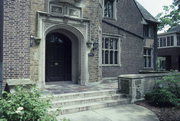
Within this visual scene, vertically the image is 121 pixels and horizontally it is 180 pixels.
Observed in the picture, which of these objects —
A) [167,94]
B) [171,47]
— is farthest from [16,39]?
[171,47]

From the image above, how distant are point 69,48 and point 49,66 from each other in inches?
61.3

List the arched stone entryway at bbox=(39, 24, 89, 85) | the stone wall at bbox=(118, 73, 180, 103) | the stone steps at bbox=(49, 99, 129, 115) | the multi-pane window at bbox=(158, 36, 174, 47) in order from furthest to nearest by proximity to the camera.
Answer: the multi-pane window at bbox=(158, 36, 174, 47), the arched stone entryway at bbox=(39, 24, 89, 85), the stone wall at bbox=(118, 73, 180, 103), the stone steps at bbox=(49, 99, 129, 115)

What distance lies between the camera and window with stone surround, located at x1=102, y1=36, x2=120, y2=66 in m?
11.5

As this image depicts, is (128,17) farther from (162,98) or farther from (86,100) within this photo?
(86,100)

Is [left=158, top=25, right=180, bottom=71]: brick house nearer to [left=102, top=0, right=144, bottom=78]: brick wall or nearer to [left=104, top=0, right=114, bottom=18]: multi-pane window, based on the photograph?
[left=102, top=0, right=144, bottom=78]: brick wall

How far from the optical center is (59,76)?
928 centimetres

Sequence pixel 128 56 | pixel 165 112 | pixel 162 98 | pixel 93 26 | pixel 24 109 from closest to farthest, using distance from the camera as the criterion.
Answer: pixel 24 109, pixel 165 112, pixel 162 98, pixel 93 26, pixel 128 56

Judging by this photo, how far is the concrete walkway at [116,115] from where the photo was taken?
4992 millimetres

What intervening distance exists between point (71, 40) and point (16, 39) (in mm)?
3448

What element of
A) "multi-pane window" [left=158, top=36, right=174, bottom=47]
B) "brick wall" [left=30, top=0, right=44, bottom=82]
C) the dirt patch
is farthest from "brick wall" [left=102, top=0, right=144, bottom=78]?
"multi-pane window" [left=158, top=36, right=174, bottom=47]

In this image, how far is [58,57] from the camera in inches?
364

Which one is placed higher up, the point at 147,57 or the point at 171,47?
the point at 171,47

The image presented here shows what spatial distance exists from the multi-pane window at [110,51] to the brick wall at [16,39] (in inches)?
228

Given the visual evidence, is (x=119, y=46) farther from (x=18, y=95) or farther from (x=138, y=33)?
(x=18, y=95)
